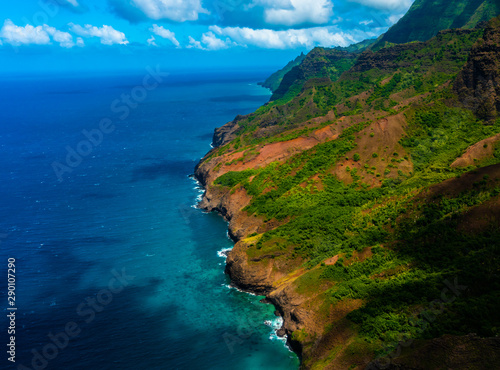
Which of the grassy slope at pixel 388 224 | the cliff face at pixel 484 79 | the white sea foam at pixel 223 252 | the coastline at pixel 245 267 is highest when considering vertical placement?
the cliff face at pixel 484 79

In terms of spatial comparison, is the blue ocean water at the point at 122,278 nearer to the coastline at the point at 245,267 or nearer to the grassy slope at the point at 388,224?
the coastline at the point at 245,267

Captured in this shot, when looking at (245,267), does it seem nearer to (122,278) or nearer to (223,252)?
(223,252)

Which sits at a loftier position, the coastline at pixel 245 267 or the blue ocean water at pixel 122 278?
the coastline at pixel 245 267

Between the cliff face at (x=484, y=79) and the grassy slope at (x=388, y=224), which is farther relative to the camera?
the cliff face at (x=484, y=79)

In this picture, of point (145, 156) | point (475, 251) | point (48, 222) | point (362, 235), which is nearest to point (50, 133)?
point (145, 156)

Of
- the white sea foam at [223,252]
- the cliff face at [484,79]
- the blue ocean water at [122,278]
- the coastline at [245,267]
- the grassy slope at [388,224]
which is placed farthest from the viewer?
the cliff face at [484,79]

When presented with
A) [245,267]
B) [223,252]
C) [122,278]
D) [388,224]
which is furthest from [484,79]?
[122,278]

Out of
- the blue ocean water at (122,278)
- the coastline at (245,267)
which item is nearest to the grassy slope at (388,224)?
the coastline at (245,267)

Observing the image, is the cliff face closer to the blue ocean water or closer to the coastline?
the coastline
